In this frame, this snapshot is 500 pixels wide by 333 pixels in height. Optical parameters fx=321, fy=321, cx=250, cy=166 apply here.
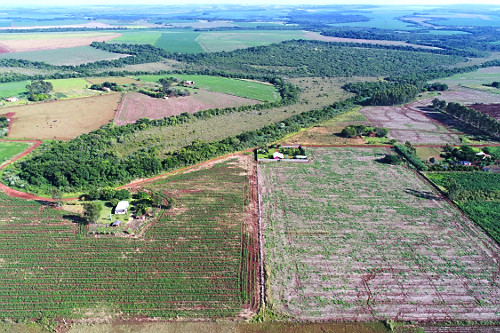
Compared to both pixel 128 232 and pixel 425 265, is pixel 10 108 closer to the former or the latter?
pixel 128 232

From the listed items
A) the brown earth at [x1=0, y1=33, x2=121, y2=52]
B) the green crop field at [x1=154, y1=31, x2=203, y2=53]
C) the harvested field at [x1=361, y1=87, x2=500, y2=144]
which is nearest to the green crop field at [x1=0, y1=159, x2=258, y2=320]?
the harvested field at [x1=361, y1=87, x2=500, y2=144]

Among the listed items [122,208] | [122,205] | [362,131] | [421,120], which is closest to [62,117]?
[122,205]

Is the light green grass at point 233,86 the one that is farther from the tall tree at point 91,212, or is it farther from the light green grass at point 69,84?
the tall tree at point 91,212

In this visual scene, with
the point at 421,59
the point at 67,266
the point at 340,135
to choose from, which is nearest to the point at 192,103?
the point at 340,135

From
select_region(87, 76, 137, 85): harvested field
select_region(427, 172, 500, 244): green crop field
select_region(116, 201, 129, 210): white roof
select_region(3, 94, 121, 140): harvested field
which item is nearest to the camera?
select_region(427, 172, 500, 244): green crop field

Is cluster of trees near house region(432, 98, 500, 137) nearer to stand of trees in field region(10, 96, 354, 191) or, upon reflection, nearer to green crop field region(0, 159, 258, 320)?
stand of trees in field region(10, 96, 354, 191)

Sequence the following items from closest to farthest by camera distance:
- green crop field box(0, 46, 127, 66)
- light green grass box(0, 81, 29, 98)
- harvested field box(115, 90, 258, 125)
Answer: harvested field box(115, 90, 258, 125) < light green grass box(0, 81, 29, 98) < green crop field box(0, 46, 127, 66)

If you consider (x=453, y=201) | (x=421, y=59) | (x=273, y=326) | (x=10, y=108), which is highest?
(x=421, y=59)
